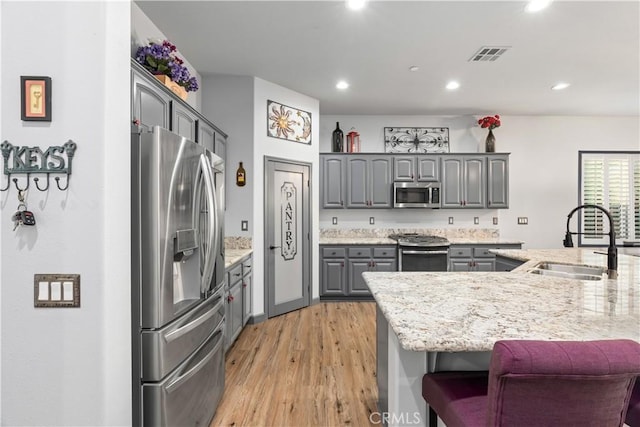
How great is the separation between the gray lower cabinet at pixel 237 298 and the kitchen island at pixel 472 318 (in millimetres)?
1489

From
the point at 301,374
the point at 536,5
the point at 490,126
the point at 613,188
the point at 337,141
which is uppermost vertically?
the point at 536,5

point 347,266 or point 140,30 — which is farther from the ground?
point 140,30

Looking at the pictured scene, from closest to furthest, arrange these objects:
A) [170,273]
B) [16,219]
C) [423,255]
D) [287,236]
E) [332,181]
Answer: [16,219]
[170,273]
[287,236]
[423,255]
[332,181]

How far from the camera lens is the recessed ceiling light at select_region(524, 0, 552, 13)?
248cm

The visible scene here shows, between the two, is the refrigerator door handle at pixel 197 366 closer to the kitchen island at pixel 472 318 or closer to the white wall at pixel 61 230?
the white wall at pixel 61 230

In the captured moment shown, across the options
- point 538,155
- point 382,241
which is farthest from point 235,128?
point 538,155

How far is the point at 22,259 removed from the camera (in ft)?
4.16

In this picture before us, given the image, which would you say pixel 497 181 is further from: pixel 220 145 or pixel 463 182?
pixel 220 145

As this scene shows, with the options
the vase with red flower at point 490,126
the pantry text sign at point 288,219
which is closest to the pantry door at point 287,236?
the pantry text sign at point 288,219

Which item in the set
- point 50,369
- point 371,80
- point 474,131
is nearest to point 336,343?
point 50,369

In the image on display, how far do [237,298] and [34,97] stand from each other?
239cm

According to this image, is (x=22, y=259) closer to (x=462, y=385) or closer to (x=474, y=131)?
(x=462, y=385)

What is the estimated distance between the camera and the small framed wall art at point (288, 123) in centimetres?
415

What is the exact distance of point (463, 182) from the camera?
205 inches
